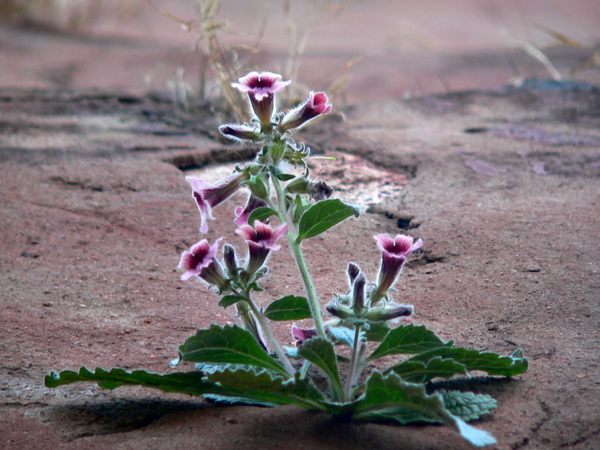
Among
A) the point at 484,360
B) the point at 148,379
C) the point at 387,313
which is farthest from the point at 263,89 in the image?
the point at 484,360

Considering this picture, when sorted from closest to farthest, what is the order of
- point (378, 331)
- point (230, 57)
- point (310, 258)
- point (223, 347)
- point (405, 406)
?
point (405, 406) < point (223, 347) < point (378, 331) < point (310, 258) < point (230, 57)

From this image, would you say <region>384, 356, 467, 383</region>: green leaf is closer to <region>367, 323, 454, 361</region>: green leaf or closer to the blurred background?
<region>367, 323, 454, 361</region>: green leaf

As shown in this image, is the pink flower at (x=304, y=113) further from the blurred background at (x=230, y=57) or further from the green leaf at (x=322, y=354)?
the blurred background at (x=230, y=57)

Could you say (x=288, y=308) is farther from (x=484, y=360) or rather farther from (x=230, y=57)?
(x=230, y=57)

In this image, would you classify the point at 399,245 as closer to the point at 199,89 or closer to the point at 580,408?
the point at 580,408

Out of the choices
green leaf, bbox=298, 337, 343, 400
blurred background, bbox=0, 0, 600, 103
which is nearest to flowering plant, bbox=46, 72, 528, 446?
green leaf, bbox=298, 337, 343, 400

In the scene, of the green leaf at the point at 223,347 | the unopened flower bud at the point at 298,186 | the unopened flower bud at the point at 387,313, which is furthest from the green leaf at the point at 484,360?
the unopened flower bud at the point at 298,186
